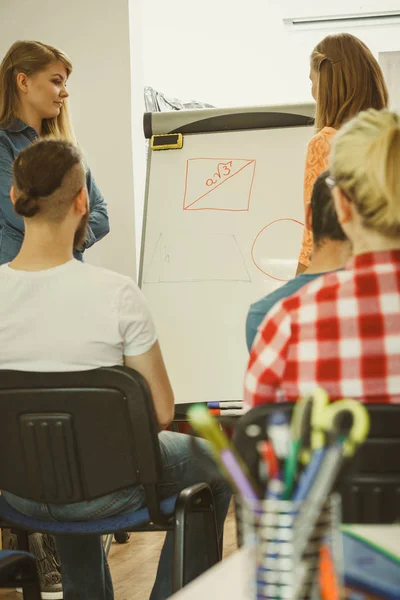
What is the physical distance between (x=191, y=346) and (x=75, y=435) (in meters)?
1.25

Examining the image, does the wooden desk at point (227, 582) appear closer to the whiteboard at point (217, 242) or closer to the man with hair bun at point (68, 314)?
the man with hair bun at point (68, 314)

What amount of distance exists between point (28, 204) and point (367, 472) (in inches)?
37.6

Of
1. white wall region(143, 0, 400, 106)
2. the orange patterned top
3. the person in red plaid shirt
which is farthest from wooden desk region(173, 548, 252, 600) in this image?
white wall region(143, 0, 400, 106)

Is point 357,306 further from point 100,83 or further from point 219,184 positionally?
point 100,83

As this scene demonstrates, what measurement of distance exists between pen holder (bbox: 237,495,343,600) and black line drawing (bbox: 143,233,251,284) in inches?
84.6

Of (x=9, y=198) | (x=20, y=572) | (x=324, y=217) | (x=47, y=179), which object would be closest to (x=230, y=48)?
(x=9, y=198)

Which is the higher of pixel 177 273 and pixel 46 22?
pixel 46 22

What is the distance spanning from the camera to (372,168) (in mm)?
1139

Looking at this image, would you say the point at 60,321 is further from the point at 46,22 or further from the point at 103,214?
the point at 46,22

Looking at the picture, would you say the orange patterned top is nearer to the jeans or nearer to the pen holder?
the jeans

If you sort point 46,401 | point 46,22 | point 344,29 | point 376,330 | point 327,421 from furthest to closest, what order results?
point 344,29 → point 46,22 → point 46,401 → point 376,330 → point 327,421

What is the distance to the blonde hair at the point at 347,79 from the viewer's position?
7.30 ft

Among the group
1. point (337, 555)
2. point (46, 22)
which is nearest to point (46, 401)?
point (337, 555)

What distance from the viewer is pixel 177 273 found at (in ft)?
9.16
